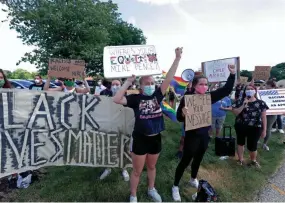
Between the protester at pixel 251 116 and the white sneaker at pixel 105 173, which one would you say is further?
the protester at pixel 251 116

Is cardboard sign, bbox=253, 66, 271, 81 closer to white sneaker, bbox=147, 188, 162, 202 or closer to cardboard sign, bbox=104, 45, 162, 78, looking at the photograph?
cardboard sign, bbox=104, 45, 162, 78

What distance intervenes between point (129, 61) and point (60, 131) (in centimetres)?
159

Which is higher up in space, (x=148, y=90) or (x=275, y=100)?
(x=148, y=90)

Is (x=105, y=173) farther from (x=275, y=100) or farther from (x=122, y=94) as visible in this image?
(x=275, y=100)

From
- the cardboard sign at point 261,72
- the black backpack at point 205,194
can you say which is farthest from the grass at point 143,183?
the cardboard sign at point 261,72

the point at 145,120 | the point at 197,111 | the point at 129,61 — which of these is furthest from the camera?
the point at 197,111

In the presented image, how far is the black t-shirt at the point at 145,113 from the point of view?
3.44 metres

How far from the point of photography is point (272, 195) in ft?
14.5

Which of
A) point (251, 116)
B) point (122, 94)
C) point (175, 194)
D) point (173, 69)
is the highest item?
point (173, 69)

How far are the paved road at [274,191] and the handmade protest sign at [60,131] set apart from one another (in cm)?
237

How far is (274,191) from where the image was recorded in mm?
4574

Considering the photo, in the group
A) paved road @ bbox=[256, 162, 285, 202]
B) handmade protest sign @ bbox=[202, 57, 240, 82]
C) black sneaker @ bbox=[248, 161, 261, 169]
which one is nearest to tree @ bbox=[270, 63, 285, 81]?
handmade protest sign @ bbox=[202, 57, 240, 82]

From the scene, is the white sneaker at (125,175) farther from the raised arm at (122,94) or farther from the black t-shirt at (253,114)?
the black t-shirt at (253,114)

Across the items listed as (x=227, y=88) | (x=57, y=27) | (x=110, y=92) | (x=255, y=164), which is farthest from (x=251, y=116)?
(x=57, y=27)
